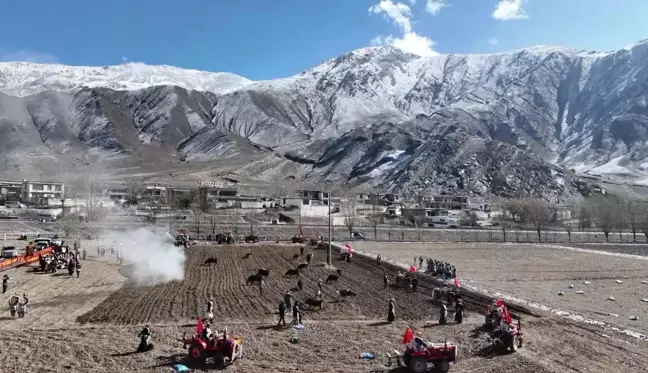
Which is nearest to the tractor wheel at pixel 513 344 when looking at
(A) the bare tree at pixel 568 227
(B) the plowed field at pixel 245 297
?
(B) the plowed field at pixel 245 297

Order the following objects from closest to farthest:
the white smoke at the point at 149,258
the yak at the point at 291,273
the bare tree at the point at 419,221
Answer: the white smoke at the point at 149,258 → the yak at the point at 291,273 → the bare tree at the point at 419,221

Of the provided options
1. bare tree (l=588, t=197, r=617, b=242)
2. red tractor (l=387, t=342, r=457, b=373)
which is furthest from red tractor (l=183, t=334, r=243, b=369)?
bare tree (l=588, t=197, r=617, b=242)

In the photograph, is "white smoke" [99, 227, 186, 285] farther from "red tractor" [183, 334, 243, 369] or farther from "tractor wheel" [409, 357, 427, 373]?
"tractor wheel" [409, 357, 427, 373]

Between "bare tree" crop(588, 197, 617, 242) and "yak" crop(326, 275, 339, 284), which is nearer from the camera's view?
"yak" crop(326, 275, 339, 284)

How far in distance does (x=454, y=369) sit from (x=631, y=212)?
89188mm

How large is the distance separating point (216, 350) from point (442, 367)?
6.55 metres

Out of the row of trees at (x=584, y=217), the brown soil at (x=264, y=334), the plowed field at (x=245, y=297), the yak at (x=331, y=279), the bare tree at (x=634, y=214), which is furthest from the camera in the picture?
the bare tree at (x=634, y=214)

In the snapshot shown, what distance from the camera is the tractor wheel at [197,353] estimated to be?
1579 centimetres

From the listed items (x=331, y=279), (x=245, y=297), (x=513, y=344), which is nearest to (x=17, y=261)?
(x=245, y=297)

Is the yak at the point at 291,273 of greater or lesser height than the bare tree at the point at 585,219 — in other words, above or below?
below

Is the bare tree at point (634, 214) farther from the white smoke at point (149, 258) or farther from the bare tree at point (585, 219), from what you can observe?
the white smoke at point (149, 258)

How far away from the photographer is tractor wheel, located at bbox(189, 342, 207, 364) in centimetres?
1579

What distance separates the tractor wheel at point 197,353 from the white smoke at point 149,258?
16298mm

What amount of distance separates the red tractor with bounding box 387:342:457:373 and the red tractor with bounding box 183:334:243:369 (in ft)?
16.6
